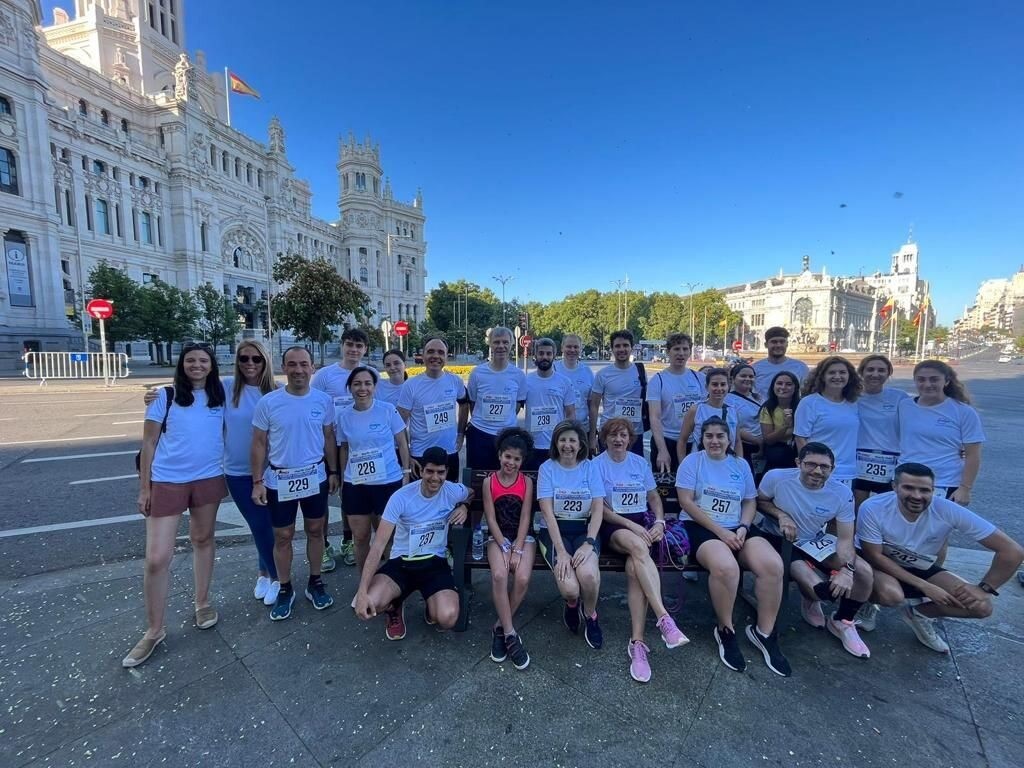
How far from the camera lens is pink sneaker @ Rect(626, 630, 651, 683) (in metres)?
2.63

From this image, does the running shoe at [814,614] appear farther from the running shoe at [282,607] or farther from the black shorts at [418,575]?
the running shoe at [282,607]

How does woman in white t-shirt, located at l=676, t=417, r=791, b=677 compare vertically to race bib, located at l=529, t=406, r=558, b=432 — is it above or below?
below

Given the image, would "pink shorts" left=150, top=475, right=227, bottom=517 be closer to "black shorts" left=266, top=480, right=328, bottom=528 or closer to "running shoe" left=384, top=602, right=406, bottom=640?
"black shorts" left=266, top=480, right=328, bottom=528

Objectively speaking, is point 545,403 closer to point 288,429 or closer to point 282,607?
point 288,429

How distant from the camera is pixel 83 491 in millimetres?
6164

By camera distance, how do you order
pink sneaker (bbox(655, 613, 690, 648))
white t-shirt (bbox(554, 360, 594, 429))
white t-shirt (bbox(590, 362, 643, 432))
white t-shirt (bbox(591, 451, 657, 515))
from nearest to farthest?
1. pink sneaker (bbox(655, 613, 690, 648))
2. white t-shirt (bbox(591, 451, 657, 515))
3. white t-shirt (bbox(590, 362, 643, 432))
4. white t-shirt (bbox(554, 360, 594, 429))

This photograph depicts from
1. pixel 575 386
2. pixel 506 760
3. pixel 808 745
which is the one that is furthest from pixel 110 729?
pixel 575 386

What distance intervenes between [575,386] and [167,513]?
3.69 m

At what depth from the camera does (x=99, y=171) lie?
1484 inches

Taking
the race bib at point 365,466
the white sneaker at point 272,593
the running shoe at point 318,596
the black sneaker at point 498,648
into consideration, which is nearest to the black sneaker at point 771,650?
the black sneaker at point 498,648

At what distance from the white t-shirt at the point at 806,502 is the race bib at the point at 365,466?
2.89m

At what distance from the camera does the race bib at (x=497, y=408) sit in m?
4.47

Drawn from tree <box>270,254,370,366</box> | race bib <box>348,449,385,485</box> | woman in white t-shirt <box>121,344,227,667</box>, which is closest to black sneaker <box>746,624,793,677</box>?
race bib <box>348,449,385,485</box>

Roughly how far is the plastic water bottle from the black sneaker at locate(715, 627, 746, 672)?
164 centimetres
